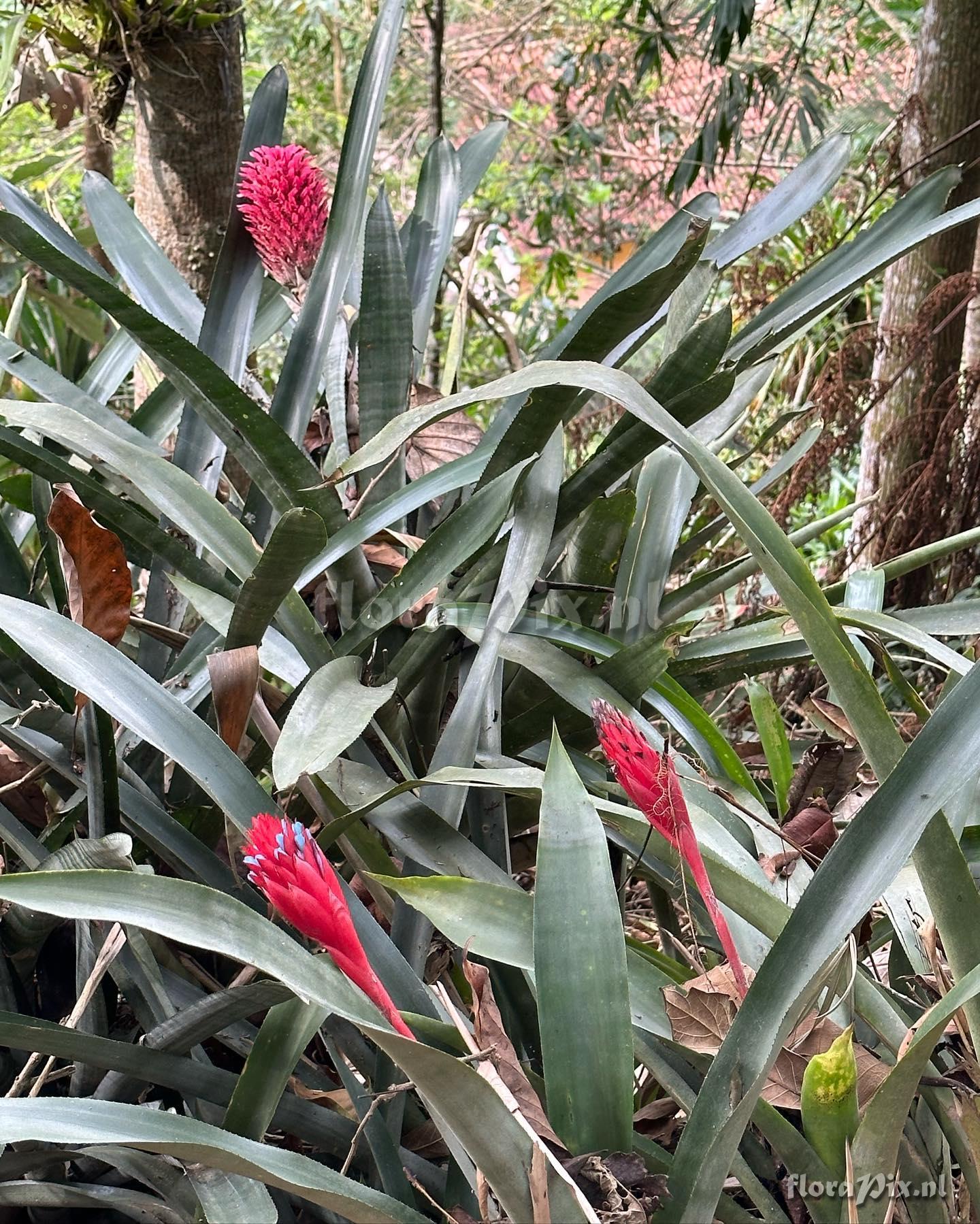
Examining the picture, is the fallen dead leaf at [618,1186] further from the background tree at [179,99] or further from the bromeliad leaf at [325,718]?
the background tree at [179,99]

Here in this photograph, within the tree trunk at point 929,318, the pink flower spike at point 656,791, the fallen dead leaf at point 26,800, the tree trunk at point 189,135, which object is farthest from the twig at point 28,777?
the tree trunk at point 929,318

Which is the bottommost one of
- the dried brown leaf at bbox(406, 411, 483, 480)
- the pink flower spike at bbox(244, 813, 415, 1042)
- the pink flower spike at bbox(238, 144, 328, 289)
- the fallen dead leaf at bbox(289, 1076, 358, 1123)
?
the fallen dead leaf at bbox(289, 1076, 358, 1123)

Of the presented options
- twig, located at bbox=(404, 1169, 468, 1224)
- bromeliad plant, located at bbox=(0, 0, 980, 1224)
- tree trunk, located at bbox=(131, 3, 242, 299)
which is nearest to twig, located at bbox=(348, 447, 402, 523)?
bromeliad plant, located at bbox=(0, 0, 980, 1224)

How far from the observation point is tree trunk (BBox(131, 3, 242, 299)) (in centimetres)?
125

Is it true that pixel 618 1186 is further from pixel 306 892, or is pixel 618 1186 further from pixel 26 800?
pixel 26 800

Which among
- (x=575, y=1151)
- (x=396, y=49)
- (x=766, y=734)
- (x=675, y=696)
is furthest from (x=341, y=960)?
(x=396, y=49)

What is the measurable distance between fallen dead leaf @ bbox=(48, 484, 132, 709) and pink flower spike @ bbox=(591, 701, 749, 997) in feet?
0.97

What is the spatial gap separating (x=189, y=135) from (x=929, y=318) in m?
1.12

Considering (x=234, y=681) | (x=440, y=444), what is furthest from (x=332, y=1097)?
(x=440, y=444)

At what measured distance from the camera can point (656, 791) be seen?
0.40 m

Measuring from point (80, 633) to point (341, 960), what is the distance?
24cm

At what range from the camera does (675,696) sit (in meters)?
0.67

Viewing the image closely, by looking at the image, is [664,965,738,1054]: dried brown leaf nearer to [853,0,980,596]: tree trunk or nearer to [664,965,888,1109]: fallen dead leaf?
[664,965,888,1109]: fallen dead leaf

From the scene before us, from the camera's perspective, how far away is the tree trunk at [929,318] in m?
1.63
